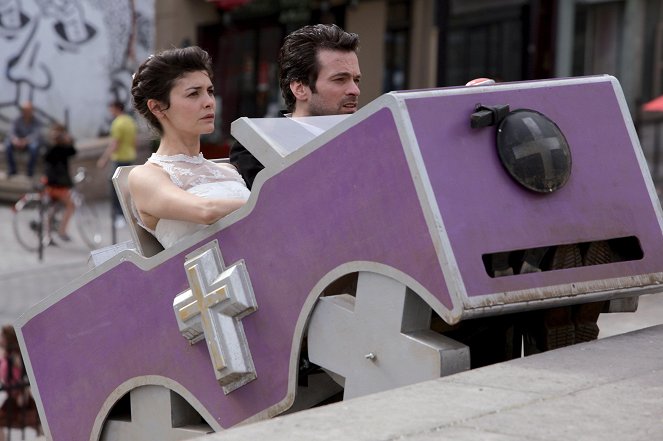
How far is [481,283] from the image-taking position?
3518mm

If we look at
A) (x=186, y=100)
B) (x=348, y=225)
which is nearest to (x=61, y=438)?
(x=186, y=100)

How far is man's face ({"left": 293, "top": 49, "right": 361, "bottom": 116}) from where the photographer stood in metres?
4.91

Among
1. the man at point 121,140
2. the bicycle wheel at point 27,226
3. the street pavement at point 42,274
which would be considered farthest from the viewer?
the man at point 121,140

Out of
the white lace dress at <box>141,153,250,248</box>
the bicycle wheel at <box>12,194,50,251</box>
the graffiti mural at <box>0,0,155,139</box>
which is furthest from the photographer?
the graffiti mural at <box>0,0,155,139</box>

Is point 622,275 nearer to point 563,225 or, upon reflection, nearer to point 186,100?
point 563,225

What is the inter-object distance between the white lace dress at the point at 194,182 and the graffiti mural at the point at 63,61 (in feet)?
62.8

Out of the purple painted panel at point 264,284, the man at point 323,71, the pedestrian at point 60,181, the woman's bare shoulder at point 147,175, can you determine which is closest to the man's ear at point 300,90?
the man at point 323,71

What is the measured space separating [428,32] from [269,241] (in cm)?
1932

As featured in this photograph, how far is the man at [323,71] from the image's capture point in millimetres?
4914

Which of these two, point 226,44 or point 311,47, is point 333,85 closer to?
point 311,47

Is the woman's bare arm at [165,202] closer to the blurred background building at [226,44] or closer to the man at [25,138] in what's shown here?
the blurred background building at [226,44]

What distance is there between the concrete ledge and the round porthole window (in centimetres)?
50

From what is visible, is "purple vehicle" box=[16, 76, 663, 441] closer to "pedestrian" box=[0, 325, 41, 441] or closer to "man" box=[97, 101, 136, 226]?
"pedestrian" box=[0, 325, 41, 441]

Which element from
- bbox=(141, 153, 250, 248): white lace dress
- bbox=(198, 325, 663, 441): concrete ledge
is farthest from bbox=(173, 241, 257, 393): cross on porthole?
bbox=(198, 325, 663, 441): concrete ledge
